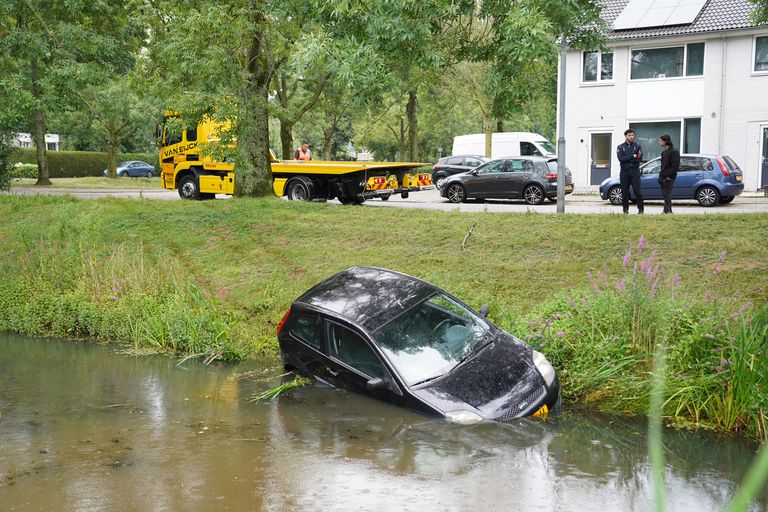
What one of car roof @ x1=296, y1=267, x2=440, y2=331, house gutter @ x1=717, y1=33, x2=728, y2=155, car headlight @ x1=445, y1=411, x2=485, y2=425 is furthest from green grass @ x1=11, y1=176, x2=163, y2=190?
car headlight @ x1=445, y1=411, x2=485, y2=425

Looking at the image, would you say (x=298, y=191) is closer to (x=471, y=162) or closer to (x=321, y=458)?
(x=471, y=162)

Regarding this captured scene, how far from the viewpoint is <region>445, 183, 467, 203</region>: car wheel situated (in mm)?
26594

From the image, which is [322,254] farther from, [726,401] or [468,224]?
[726,401]

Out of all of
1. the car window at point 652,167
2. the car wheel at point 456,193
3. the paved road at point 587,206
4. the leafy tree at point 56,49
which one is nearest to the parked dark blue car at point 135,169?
the paved road at point 587,206

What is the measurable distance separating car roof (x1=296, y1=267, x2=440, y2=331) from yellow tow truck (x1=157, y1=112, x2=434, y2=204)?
1024 cm

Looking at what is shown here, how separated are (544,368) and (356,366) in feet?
6.45

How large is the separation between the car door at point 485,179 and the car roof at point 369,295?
15996mm

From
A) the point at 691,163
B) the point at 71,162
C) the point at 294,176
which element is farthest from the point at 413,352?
the point at 71,162

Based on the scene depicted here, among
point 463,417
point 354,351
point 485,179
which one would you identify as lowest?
point 463,417

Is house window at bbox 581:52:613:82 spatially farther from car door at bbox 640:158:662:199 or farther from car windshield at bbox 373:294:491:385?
car windshield at bbox 373:294:491:385

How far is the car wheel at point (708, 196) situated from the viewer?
74.8 ft

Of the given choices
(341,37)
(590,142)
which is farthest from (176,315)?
(590,142)

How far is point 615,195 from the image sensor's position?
2455 cm

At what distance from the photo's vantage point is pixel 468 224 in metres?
16.2
